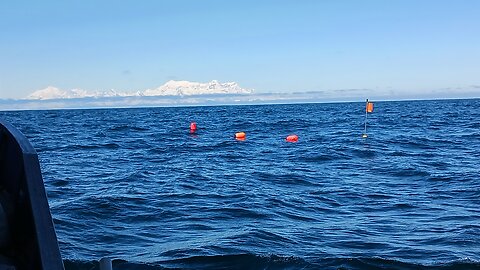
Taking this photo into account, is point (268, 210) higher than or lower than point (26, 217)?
lower

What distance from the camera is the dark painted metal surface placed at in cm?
312

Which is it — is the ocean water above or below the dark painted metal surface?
below

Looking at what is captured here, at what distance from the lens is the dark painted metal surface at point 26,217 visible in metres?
3.12

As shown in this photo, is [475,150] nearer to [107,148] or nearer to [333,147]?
[333,147]

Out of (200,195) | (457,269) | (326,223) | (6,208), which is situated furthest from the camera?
(200,195)

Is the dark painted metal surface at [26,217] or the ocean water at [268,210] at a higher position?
the dark painted metal surface at [26,217]

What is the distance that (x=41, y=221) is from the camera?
10.5ft

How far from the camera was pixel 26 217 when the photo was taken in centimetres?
347

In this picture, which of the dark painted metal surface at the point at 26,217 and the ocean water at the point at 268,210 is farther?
the ocean water at the point at 268,210

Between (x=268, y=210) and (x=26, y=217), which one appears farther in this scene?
(x=268, y=210)

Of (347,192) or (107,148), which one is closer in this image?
(347,192)

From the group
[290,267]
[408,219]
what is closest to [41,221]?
[290,267]

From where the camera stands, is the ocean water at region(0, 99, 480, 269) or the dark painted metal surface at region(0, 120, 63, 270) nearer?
the dark painted metal surface at region(0, 120, 63, 270)

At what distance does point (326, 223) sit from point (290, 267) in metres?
2.74
